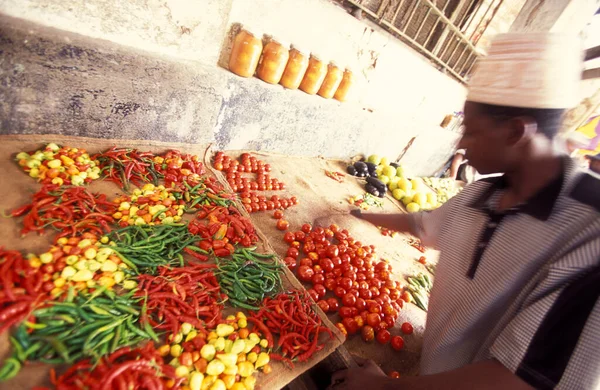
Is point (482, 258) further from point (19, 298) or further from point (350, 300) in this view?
point (19, 298)

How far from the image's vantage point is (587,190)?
1438 millimetres

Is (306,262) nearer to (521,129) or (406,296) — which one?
(406,296)

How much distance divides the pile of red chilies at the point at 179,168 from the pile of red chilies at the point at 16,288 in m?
1.52

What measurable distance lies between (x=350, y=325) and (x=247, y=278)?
1.20 metres

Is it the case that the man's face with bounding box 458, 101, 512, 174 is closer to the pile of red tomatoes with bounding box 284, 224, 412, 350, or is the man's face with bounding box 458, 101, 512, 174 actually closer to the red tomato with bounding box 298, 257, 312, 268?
the pile of red tomatoes with bounding box 284, 224, 412, 350

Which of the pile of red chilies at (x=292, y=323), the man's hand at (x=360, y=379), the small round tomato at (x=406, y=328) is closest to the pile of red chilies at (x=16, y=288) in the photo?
the pile of red chilies at (x=292, y=323)

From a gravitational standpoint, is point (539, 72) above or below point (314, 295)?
above

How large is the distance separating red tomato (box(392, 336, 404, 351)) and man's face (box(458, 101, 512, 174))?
6.78ft

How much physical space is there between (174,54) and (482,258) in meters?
3.89

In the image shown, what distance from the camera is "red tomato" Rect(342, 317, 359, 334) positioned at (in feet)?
9.39

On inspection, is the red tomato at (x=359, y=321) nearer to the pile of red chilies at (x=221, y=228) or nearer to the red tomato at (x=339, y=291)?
the red tomato at (x=339, y=291)

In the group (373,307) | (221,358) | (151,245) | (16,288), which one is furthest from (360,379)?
(16,288)

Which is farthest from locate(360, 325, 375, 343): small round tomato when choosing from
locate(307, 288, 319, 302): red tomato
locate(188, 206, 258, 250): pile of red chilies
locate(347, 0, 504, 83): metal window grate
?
locate(347, 0, 504, 83): metal window grate

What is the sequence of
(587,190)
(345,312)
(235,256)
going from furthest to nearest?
(345,312) < (235,256) < (587,190)
